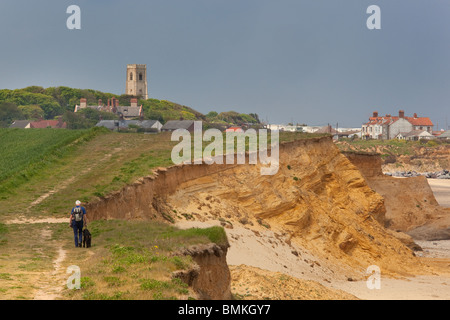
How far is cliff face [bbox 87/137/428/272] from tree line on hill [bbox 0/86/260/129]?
90008 millimetres

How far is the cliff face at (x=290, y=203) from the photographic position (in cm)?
3878

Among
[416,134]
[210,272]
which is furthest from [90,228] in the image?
[416,134]

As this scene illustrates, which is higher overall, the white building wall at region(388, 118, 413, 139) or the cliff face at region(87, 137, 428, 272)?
the white building wall at region(388, 118, 413, 139)

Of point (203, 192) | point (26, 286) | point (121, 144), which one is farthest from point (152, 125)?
point (26, 286)

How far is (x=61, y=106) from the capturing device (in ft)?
579

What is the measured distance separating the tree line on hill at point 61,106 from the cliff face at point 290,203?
295 ft

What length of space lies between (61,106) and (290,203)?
139 m

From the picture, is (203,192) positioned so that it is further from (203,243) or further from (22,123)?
(22,123)

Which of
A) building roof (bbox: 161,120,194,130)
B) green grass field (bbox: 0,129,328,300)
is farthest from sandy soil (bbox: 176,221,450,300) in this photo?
building roof (bbox: 161,120,194,130)

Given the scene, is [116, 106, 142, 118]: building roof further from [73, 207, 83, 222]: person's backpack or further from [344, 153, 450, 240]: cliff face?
[73, 207, 83, 222]: person's backpack

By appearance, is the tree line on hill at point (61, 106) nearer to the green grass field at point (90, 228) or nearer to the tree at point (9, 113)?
the tree at point (9, 113)

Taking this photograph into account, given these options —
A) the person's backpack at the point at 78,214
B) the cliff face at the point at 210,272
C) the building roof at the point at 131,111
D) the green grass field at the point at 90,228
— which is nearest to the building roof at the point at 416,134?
the building roof at the point at 131,111

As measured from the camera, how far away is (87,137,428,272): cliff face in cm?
3878

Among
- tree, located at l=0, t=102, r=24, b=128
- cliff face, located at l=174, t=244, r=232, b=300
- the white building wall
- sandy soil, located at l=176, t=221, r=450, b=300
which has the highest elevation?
tree, located at l=0, t=102, r=24, b=128
